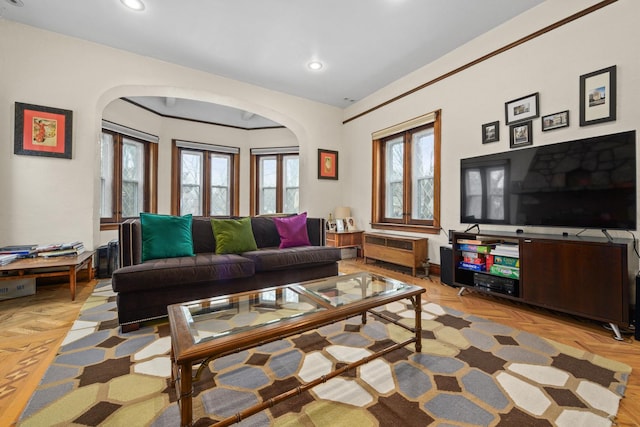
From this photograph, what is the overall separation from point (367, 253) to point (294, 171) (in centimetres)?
268

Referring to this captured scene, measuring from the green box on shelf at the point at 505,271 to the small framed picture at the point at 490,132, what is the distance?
4.55ft

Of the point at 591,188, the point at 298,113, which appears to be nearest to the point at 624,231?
the point at 591,188

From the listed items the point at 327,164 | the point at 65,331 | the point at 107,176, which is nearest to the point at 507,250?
the point at 327,164

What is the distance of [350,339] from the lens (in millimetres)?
1853

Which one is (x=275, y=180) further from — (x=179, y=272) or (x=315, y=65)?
(x=179, y=272)

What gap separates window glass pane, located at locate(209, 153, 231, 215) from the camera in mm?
5930

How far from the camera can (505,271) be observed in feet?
8.32

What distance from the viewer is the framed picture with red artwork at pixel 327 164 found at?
5020mm

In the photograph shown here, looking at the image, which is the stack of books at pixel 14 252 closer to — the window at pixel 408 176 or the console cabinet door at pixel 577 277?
the window at pixel 408 176

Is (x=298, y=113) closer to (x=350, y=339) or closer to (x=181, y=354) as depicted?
(x=350, y=339)

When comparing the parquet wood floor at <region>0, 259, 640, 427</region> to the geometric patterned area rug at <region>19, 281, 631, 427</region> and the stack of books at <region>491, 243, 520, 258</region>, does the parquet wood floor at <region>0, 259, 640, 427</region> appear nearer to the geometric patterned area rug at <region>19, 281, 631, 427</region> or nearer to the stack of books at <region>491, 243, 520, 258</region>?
the geometric patterned area rug at <region>19, 281, 631, 427</region>

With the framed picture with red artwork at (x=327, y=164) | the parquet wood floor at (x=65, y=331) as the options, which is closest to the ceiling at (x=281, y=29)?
the framed picture with red artwork at (x=327, y=164)

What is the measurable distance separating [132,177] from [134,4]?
3017mm

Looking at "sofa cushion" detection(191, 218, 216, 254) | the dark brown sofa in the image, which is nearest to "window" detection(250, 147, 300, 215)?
the dark brown sofa
